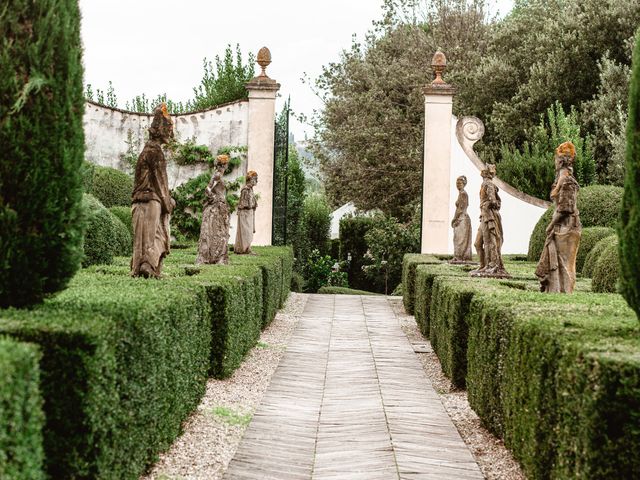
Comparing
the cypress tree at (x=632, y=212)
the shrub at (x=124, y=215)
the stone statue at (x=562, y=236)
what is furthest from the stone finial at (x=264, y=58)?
the cypress tree at (x=632, y=212)

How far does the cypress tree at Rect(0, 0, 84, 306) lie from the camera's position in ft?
15.2

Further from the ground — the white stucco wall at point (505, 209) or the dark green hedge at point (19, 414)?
the white stucco wall at point (505, 209)

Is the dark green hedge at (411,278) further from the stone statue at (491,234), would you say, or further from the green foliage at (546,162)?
the green foliage at (546,162)

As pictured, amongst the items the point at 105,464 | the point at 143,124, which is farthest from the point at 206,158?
the point at 105,464

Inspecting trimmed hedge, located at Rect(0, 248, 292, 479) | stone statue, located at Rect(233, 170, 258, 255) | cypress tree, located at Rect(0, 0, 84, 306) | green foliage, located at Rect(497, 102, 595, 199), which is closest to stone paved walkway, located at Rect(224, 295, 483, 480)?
trimmed hedge, located at Rect(0, 248, 292, 479)

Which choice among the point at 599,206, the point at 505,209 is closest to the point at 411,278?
the point at 599,206

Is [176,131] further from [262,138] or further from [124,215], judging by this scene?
[124,215]

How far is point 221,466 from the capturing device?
19.2 feet

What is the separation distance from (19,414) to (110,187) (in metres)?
13.5

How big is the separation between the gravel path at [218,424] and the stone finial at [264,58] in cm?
831

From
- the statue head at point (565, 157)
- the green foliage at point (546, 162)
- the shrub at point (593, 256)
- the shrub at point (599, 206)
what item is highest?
the green foliage at point (546, 162)

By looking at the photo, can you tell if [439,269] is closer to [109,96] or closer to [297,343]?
[297,343]

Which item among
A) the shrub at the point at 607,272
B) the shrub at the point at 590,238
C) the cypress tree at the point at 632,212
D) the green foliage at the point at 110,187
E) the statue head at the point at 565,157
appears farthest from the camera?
the green foliage at the point at 110,187

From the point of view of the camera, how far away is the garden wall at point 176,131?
687 inches
